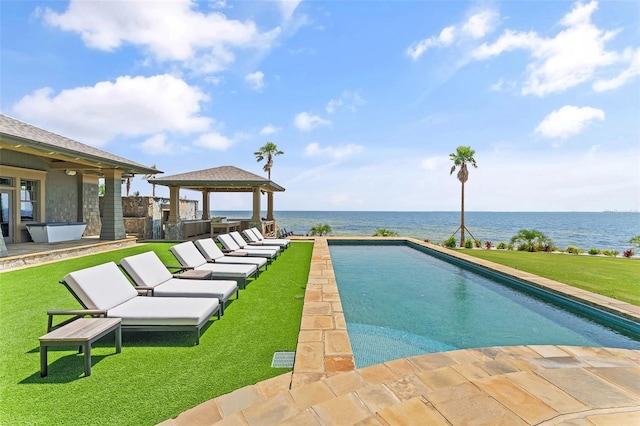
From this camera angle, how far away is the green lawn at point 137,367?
2418 millimetres

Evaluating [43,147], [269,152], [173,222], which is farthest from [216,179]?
[269,152]

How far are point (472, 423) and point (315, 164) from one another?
33.1 metres

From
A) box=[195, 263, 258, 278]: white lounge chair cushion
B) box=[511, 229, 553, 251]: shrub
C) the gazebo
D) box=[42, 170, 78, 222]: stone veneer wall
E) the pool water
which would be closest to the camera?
the pool water

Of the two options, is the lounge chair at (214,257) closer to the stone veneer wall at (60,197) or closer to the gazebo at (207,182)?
the gazebo at (207,182)

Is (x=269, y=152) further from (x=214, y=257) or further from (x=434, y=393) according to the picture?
(x=434, y=393)

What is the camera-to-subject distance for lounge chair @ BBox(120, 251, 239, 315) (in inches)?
180

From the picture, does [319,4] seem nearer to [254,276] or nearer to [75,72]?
[254,276]

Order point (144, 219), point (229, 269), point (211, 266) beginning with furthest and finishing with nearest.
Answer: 1. point (144, 219)
2. point (211, 266)
3. point (229, 269)

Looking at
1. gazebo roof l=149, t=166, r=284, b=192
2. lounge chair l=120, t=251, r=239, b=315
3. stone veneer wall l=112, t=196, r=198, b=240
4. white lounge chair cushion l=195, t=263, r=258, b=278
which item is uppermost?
gazebo roof l=149, t=166, r=284, b=192

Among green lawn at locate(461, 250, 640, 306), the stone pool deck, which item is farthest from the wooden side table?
green lawn at locate(461, 250, 640, 306)

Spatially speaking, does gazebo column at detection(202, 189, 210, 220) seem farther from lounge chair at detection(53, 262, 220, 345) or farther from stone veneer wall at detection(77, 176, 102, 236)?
lounge chair at detection(53, 262, 220, 345)

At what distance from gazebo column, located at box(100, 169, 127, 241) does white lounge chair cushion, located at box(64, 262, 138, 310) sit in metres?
10.1

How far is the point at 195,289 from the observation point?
472cm

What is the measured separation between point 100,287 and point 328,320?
2.96m
